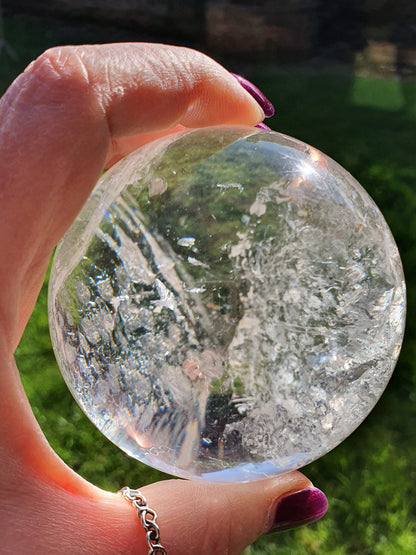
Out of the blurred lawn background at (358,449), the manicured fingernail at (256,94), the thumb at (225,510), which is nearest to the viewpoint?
the thumb at (225,510)

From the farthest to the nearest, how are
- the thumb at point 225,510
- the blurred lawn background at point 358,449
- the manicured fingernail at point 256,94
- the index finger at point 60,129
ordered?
the blurred lawn background at point 358,449 < the manicured fingernail at point 256,94 < the thumb at point 225,510 < the index finger at point 60,129

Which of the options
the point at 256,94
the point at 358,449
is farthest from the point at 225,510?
the point at 358,449

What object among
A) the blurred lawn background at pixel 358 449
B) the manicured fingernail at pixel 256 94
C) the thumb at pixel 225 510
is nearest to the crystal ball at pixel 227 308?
the thumb at pixel 225 510

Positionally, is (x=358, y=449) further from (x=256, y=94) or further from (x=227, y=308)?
(x=227, y=308)

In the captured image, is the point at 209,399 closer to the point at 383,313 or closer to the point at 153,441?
the point at 153,441

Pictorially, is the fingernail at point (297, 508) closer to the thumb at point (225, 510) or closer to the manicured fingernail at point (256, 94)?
the thumb at point (225, 510)

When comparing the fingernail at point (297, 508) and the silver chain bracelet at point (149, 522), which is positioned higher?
the silver chain bracelet at point (149, 522)
